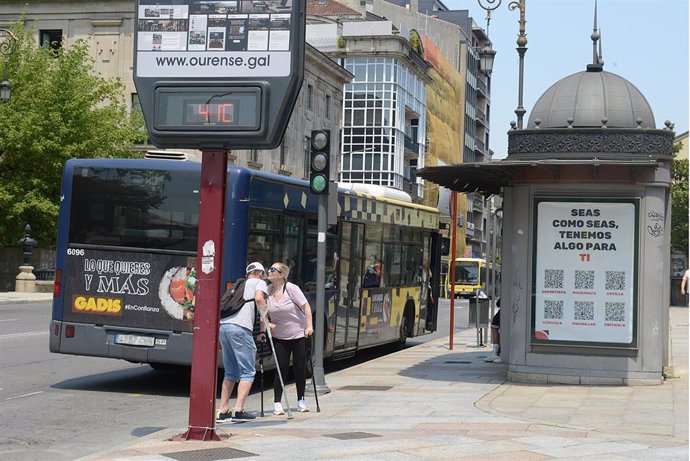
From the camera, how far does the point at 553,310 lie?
15.1 m

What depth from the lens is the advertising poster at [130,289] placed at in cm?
1421

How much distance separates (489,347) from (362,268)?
6206mm

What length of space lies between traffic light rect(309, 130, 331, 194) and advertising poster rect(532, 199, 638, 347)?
309 centimetres

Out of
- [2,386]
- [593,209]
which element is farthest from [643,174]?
[2,386]

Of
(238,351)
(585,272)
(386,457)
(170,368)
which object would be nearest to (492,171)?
(585,272)

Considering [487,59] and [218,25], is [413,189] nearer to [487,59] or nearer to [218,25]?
[487,59]

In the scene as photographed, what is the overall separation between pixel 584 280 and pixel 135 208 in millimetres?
6145

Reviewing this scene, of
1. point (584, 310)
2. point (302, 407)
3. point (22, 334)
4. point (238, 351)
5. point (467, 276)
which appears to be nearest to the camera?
point (238, 351)

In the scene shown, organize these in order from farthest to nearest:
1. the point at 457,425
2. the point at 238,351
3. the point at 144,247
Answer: the point at 144,247 → the point at 238,351 → the point at 457,425

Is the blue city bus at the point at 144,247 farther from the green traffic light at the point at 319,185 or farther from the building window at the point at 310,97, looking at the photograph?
the building window at the point at 310,97

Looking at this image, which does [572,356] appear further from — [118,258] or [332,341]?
[118,258]

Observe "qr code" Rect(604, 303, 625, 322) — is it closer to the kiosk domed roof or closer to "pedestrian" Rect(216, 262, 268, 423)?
the kiosk domed roof

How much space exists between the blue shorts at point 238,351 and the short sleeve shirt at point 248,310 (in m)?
0.05

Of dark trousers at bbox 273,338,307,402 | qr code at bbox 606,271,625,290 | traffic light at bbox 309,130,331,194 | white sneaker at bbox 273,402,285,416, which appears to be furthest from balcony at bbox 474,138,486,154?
white sneaker at bbox 273,402,285,416
